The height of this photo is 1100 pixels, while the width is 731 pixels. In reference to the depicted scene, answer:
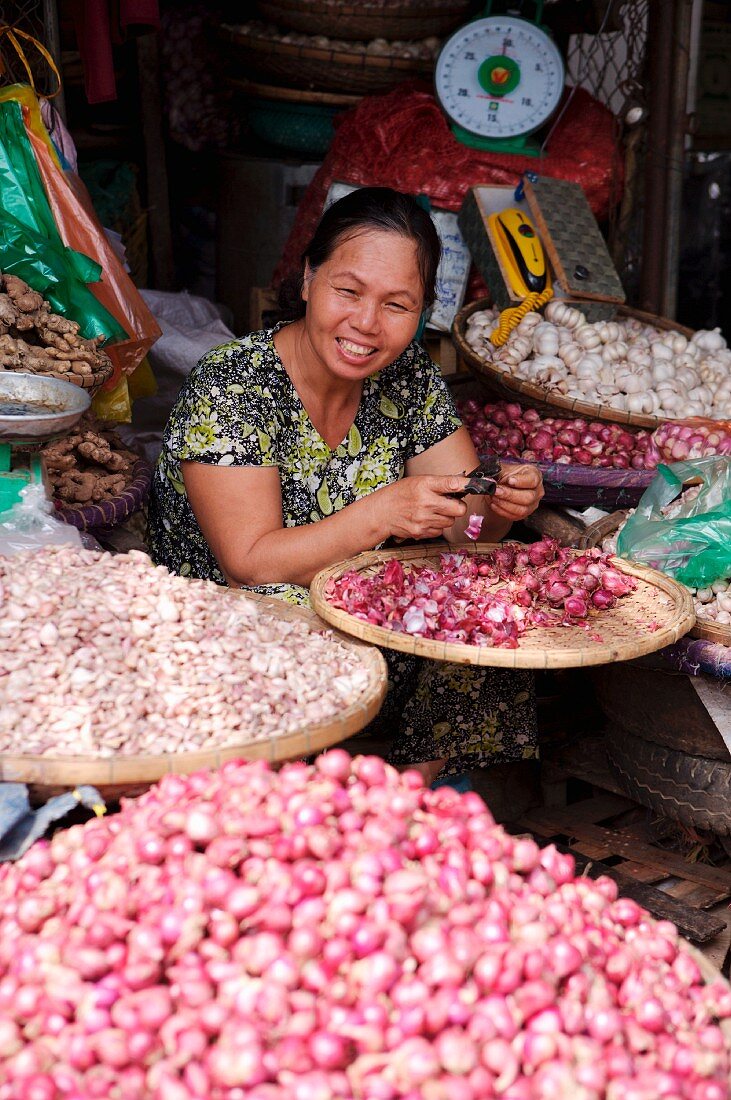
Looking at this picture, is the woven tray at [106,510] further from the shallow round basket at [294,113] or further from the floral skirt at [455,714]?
the shallow round basket at [294,113]

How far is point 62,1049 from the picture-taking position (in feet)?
3.63

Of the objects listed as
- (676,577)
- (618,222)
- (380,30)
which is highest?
(380,30)

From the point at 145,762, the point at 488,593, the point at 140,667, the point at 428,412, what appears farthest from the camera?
the point at 428,412

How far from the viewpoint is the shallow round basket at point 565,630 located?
6.14 ft

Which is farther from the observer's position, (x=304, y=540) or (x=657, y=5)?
(x=657, y=5)

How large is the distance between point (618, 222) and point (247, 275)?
1.57 m

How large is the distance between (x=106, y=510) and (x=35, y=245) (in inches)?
29.4

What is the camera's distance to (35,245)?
2.89 m

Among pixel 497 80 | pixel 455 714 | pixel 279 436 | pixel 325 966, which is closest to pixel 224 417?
pixel 279 436

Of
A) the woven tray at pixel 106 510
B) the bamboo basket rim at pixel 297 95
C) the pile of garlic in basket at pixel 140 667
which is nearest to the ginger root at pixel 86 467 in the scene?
the woven tray at pixel 106 510

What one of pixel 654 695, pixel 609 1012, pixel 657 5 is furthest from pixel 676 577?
pixel 657 5

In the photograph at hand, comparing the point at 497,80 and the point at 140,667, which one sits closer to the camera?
the point at 140,667

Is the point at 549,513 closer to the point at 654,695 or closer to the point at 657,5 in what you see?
the point at 654,695

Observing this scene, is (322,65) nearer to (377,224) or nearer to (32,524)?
(377,224)
